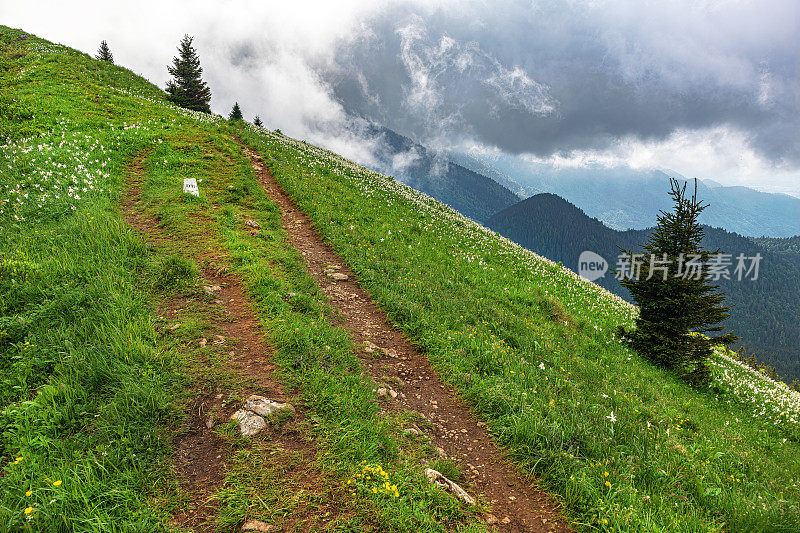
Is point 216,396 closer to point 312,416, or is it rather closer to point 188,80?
point 312,416

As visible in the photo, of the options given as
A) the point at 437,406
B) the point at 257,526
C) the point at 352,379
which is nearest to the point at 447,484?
the point at 437,406

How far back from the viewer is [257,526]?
342 cm

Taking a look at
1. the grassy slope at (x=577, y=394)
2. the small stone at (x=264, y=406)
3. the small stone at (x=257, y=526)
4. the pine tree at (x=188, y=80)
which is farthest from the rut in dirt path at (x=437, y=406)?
the pine tree at (x=188, y=80)

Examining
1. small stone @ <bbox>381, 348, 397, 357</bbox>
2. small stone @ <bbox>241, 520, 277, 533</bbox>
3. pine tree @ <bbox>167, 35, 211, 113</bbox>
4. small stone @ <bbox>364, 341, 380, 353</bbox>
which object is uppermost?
pine tree @ <bbox>167, 35, 211, 113</bbox>

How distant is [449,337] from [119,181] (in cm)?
1299

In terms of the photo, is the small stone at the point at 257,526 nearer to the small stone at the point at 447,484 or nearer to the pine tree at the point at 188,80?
the small stone at the point at 447,484

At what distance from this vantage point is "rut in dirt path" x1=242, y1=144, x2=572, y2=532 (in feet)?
14.8

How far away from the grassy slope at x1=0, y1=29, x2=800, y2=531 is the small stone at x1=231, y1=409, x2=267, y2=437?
52cm

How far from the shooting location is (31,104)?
1750 centimetres

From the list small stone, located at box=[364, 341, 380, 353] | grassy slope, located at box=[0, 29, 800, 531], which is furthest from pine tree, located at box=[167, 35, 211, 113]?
small stone, located at box=[364, 341, 380, 353]

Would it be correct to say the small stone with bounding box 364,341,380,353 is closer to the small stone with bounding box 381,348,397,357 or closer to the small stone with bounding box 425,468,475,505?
the small stone with bounding box 381,348,397,357

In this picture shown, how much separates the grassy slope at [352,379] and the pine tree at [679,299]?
1.29 m

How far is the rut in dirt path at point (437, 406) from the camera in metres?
4.52

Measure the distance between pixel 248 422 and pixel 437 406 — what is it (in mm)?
3311
